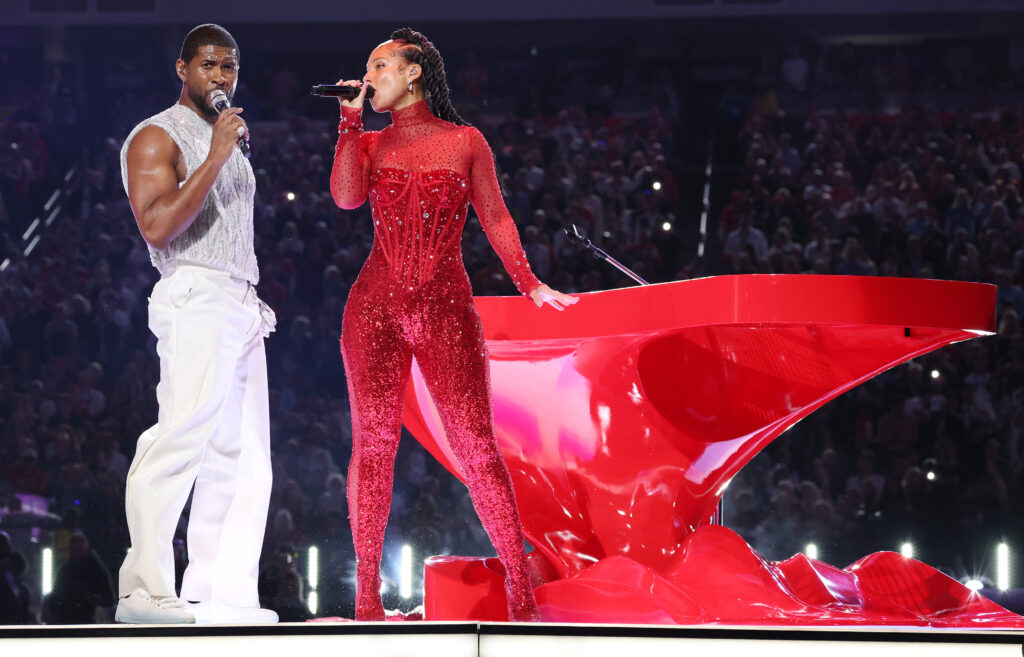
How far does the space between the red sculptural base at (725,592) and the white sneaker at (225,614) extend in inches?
19.2

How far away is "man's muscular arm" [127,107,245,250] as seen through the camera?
233 cm

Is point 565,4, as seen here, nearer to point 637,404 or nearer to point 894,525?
point 894,525

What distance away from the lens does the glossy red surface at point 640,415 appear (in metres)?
2.60

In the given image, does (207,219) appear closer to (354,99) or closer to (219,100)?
(219,100)

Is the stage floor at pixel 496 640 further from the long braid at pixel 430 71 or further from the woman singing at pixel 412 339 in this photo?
the long braid at pixel 430 71

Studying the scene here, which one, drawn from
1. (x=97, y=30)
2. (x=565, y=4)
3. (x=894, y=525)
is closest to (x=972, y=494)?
(x=894, y=525)

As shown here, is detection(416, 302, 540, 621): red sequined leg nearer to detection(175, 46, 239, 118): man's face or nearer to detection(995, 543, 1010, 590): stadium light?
detection(175, 46, 239, 118): man's face

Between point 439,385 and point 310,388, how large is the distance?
14.4 feet

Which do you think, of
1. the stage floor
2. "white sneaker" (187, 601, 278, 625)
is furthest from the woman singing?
the stage floor

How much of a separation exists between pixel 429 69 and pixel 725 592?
51.9 inches

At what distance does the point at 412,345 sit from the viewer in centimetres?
237

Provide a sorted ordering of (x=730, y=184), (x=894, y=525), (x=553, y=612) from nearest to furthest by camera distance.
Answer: (x=553, y=612), (x=894, y=525), (x=730, y=184)

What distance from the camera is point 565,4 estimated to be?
10102 mm

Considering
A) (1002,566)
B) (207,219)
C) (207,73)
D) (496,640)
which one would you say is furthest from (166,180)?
(1002,566)
